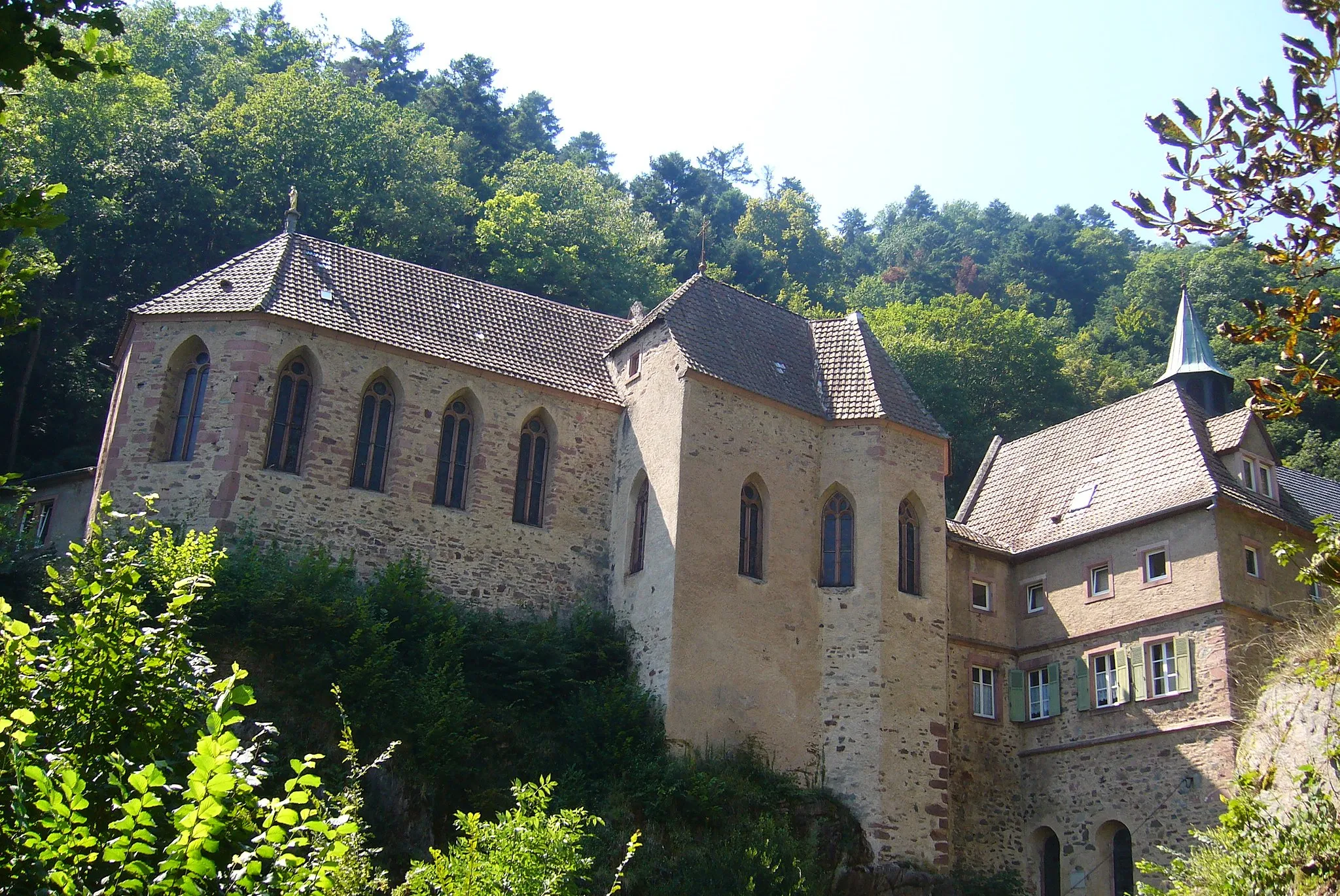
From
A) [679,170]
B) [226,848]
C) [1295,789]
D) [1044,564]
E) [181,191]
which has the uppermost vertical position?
[679,170]

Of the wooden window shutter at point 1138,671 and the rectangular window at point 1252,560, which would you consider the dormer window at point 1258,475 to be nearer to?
the rectangular window at point 1252,560

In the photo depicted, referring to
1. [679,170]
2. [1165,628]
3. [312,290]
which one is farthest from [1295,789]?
[679,170]

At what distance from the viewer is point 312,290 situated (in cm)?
2869

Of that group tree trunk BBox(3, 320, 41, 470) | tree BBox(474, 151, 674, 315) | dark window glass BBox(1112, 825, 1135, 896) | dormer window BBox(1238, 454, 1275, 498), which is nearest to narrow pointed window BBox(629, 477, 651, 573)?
dark window glass BBox(1112, 825, 1135, 896)

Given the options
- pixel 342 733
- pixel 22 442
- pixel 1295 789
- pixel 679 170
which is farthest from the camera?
pixel 679 170

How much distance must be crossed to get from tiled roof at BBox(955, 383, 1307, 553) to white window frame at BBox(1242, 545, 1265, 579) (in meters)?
0.90

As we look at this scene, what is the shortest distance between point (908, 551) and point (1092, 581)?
4441 millimetres

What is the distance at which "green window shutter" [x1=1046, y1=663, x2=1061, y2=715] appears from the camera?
29.7 meters

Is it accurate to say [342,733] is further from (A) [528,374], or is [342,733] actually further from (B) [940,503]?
(B) [940,503]

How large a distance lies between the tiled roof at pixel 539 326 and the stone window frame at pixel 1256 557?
6.63 m

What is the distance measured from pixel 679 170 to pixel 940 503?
45708 mm

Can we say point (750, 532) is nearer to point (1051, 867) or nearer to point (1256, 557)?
point (1051, 867)

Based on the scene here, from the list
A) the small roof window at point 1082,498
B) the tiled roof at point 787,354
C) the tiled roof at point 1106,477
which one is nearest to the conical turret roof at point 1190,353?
the tiled roof at point 1106,477

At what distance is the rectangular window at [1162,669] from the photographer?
27609 mm
